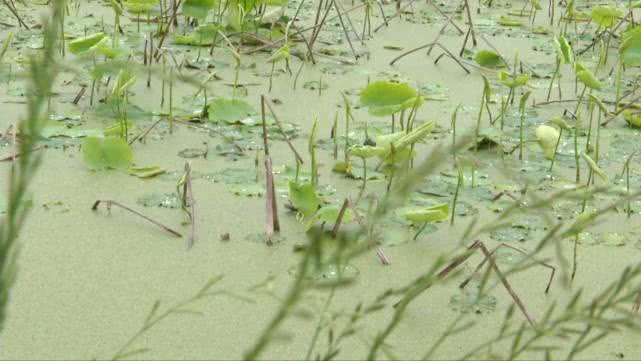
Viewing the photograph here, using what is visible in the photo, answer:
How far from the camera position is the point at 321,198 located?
1657 mm

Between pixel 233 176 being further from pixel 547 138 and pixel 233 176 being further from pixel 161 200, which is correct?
pixel 547 138

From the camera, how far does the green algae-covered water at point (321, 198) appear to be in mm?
1194

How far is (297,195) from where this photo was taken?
1.58 m

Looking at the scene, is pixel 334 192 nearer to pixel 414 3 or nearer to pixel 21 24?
pixel 21 24

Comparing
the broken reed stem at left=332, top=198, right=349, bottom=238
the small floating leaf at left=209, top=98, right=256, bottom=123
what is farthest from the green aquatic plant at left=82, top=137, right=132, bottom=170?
the broken reed stem at left=332, top=198, right=349, bottom=238

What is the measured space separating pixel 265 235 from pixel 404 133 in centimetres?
33

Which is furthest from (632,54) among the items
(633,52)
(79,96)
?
(79,96)

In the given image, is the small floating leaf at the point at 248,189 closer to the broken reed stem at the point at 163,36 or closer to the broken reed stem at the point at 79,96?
the broken reed stem at the point at 79,96

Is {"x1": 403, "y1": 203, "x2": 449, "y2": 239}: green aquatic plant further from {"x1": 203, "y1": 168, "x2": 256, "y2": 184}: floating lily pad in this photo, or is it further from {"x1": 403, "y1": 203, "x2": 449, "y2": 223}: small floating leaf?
{"x1": 203, "y1": 168, "x2": 256, "y2": 184}: floating lily pad

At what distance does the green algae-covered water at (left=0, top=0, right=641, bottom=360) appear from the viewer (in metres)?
1.19

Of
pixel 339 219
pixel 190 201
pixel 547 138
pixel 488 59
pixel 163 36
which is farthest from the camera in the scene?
pixel 488 59

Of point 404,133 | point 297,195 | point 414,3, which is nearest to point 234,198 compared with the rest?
point 297,195

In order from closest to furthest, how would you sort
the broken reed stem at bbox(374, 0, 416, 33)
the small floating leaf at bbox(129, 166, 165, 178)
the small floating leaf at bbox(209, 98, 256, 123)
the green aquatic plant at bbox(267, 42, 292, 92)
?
1. the small floating leaf at bbox(129, 166, 165, 178)
2. the small floating leaf at bbox(209, 98, 256, 123)
3. the green aquatic plant at bbox(267, 42, 292, 92)
4. the broken reed stem at bbox(374, 0, 416, 33)

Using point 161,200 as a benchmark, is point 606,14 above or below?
above
